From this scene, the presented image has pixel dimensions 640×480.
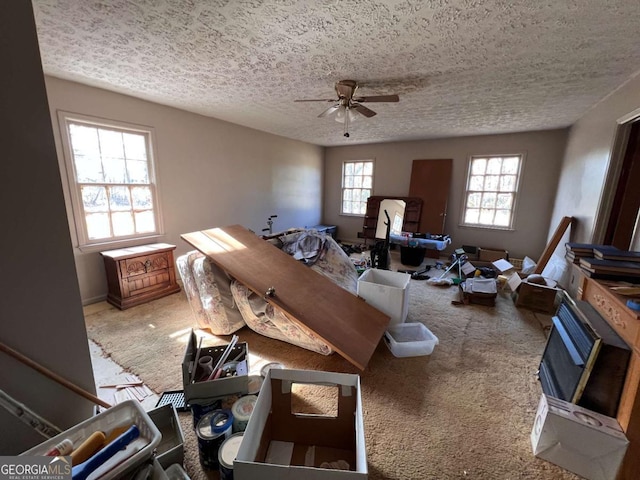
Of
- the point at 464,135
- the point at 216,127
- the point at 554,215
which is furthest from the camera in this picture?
the point at 464,135

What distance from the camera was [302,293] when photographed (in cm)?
228

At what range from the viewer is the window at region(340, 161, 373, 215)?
244 inches

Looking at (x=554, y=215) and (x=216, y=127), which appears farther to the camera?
(x=554, y=215)

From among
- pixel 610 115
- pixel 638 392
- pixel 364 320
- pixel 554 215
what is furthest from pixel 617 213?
pixel 364 320

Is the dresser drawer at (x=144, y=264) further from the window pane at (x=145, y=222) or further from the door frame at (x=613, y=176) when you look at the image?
the door frame at (x=613, y=176)

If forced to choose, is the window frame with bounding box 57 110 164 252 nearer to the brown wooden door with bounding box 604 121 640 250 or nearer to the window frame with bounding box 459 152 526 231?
the brown wooden door with bounding box 604 121 640 250

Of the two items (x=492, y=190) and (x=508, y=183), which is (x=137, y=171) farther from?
(x=508, y=183)

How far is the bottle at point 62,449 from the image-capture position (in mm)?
845

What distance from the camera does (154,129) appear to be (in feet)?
10.7

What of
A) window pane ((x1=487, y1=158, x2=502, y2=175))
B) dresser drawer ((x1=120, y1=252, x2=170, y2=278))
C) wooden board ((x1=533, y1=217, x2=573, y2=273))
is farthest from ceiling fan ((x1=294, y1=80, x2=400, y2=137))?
window pane ((x1=487, y1=158, x2=502, y2=175))

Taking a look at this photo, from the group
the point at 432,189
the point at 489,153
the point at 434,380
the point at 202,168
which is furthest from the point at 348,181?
the point at 434,380

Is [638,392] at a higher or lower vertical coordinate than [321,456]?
higher

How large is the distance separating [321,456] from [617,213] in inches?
141

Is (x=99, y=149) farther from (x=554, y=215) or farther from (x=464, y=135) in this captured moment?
(x=554, y=215)
